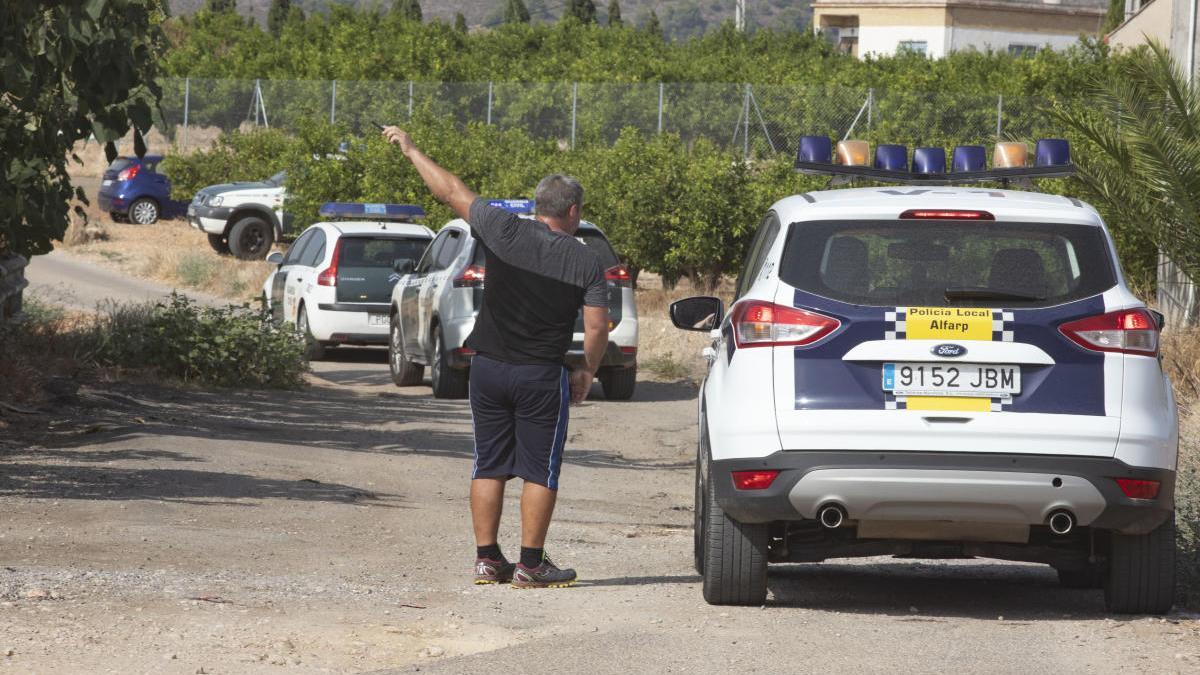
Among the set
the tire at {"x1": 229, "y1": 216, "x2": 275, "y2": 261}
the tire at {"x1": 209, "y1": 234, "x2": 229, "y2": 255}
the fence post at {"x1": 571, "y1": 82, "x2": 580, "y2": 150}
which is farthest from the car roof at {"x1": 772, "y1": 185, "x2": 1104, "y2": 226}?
the fence post at {"x1": 571, "y1": 82, "x2": 580, "y2": 150}

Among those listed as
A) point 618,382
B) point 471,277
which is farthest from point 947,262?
point 618,382

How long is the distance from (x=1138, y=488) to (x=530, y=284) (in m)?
2.53

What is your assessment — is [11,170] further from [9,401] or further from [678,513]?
[678,513]

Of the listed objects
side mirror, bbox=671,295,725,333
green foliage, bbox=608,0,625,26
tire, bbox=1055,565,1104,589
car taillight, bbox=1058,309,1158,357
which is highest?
green foliage, bbox=608,0,625,26

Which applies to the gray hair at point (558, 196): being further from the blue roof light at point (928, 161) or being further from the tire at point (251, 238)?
the tire at point (251, 238)

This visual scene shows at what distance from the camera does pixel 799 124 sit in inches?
1344

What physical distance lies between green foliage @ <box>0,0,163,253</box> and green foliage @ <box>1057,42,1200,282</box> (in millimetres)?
8290

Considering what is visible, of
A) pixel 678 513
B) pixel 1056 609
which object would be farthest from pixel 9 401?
pixel 1056 609

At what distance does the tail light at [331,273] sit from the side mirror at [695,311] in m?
11.6

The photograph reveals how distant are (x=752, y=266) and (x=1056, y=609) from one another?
1.94 meters

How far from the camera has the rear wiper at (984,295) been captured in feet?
22.7

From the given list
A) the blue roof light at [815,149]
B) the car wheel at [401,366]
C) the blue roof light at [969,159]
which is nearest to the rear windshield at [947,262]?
the blue roof light at [815,149]

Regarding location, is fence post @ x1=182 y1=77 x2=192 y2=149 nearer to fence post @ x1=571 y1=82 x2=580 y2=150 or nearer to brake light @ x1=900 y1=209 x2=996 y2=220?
fence post @ x1=571 y1=82 x2=580 y2=150

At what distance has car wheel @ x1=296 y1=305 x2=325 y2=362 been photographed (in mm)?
19172
